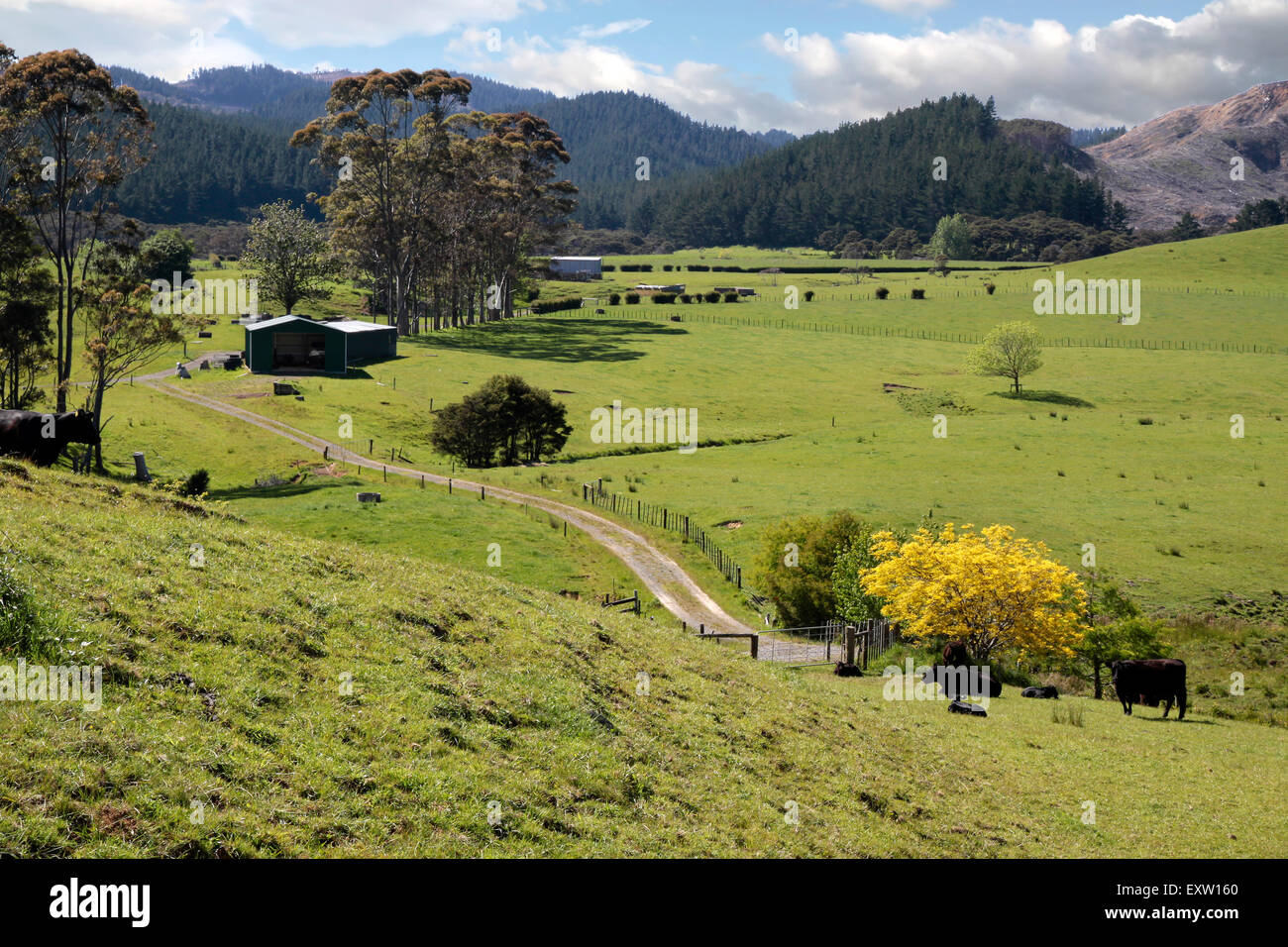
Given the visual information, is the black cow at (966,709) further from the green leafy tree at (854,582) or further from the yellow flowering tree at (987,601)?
the green leafy tree at (854,582)

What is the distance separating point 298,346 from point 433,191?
3301 centimetres

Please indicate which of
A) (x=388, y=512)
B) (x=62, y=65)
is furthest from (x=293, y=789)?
(x=62, y=65)

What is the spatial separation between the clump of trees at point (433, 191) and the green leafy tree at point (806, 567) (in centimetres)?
8172

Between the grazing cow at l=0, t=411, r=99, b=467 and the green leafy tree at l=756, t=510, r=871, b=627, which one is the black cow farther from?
the grazing cow at l=0, t=411, r=99, b=467

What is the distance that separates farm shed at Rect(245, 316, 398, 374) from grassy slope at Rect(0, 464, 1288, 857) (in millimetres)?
72258

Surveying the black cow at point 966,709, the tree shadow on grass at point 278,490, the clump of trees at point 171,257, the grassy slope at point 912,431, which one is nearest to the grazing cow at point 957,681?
the black cow at point 966,709

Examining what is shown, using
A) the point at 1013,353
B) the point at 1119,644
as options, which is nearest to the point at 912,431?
the point at 1013,353

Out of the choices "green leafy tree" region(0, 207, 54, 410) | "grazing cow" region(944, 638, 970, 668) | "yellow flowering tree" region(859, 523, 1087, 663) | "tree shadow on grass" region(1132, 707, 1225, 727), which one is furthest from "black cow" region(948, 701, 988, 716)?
"green leafy tree" region(0, 207, 54, 410)

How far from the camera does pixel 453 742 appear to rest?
45.8ft

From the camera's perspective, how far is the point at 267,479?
5788cm

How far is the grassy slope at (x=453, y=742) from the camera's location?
1095cm

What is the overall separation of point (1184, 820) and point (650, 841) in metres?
11.5

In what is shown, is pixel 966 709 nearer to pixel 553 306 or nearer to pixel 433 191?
pixel 433 191

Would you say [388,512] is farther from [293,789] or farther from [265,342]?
[265,342]
